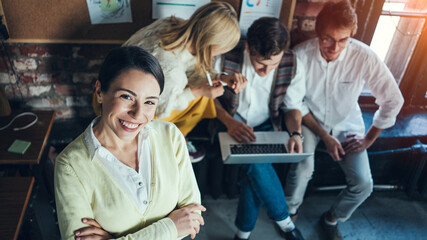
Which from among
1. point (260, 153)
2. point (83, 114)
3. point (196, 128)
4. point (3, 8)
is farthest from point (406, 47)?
point (3, 8)

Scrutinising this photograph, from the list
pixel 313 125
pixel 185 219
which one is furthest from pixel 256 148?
pixel 185 219

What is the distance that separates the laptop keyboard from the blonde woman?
31 cm

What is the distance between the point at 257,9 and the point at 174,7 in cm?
50

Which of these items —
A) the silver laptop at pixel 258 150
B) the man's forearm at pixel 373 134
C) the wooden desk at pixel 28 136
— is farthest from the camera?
the man's forearm at pixel 373 134

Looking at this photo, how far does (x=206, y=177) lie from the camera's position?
87.7 inches

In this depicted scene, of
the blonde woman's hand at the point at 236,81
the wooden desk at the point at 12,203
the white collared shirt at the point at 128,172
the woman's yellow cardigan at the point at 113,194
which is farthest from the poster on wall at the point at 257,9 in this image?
the wooden desk at the point at 12,203

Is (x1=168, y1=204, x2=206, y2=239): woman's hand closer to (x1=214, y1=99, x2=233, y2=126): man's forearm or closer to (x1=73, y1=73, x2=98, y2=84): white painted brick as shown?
(x1=214, y1=99, x2=233, y2=126): man's forearm

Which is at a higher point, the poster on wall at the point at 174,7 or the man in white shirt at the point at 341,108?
the poster on wall at the point at 174,7

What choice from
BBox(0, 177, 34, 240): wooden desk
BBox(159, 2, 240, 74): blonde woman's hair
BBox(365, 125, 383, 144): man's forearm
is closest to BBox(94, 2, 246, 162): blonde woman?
BBox(159, 2, 240, 74): blonde woman's hair

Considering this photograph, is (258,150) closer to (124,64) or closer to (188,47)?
(188,47)

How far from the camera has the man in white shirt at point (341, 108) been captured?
6.54 ft

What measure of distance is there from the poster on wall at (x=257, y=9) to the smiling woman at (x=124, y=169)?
42.1 inches

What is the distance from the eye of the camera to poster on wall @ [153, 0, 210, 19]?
72.4 inches

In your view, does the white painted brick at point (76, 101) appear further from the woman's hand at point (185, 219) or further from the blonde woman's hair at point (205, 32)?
the woman's hand at point (185, 219)
